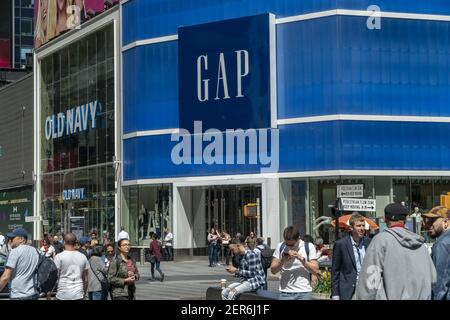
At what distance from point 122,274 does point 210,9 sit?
110ft

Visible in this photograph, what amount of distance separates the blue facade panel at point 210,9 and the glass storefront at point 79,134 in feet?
12.2

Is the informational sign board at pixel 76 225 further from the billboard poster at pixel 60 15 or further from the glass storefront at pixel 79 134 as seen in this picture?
the billboard poster at pixel 60 15

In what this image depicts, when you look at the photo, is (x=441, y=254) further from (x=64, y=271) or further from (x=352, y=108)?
(x=352, y=108)

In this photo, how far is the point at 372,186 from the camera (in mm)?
41688

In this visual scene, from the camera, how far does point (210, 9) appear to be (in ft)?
151

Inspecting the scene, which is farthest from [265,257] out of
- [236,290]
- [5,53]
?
[5,53]

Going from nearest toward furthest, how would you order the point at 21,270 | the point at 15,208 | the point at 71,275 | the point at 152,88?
the point at 21,270 < the point at 71,275 < the point at 152,88 < the point at 15,208

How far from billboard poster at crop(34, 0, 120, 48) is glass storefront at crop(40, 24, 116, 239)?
1316 millimetres

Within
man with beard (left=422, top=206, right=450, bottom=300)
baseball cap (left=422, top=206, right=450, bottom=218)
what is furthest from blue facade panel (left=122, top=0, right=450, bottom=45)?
man with beard (left=422, top=206, right=450, bottom=300)

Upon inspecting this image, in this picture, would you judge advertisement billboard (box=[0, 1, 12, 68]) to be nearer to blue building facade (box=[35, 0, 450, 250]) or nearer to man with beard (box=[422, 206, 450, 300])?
blue building facade (box=[35, 0, 450, 250])

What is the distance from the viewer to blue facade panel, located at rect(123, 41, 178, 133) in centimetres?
4700

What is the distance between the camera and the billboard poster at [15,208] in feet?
213
